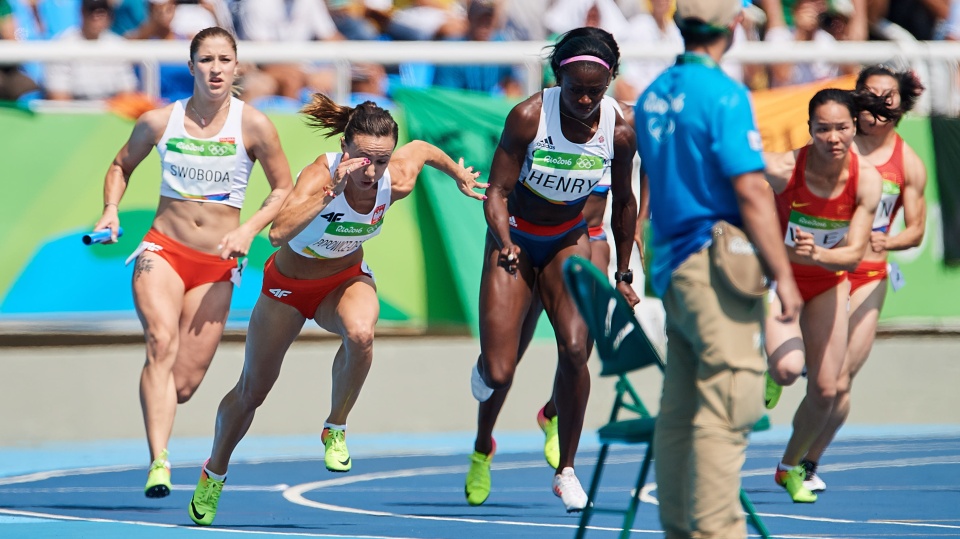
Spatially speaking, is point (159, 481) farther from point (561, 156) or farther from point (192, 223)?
point (561, 156)

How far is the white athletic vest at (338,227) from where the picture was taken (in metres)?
7.62

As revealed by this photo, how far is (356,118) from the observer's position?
7473 millimetres

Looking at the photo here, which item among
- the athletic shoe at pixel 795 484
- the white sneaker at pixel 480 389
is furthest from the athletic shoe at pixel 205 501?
the athletic shoe at pixel 795 484

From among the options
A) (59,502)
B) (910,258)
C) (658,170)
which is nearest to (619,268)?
(658,170)

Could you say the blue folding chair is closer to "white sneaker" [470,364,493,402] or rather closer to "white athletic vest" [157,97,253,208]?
"white sneaker" [470,364,493,402]

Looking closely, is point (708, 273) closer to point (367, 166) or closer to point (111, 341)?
point (367, 166)

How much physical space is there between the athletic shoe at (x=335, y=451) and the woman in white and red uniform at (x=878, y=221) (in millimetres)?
2849

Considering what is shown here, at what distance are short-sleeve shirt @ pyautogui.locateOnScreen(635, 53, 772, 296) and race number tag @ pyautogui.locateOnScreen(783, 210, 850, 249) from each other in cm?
276

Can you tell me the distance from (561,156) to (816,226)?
4.81ft

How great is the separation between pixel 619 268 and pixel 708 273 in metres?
3.11

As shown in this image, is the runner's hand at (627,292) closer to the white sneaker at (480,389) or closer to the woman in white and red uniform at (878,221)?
the white sneaker at (480,389)

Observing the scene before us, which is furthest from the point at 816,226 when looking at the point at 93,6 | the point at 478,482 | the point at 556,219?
the point at 93,6

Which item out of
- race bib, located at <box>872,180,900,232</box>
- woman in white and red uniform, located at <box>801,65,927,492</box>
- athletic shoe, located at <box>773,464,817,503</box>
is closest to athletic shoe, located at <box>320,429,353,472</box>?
athletic shoe, located at <box>773,464,817,503</box>

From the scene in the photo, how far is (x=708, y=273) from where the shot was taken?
5293mm
